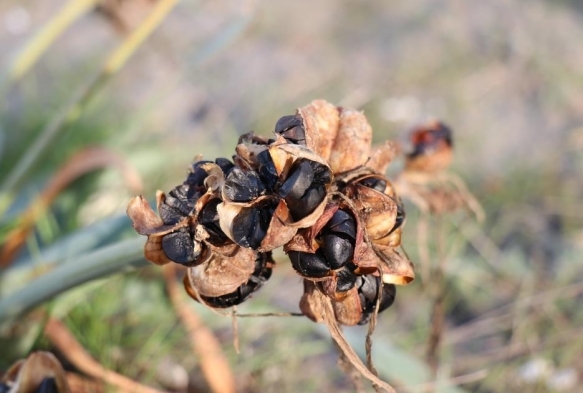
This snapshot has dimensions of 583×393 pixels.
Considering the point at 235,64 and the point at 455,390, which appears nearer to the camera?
A: the point at 455,390

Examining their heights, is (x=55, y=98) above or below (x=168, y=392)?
above

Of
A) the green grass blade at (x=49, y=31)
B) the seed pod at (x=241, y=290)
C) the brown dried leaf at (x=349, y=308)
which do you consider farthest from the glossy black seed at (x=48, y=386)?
the green grass blade at (x=49, y=31)

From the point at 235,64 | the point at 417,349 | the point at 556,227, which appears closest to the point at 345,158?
the point at 417,349

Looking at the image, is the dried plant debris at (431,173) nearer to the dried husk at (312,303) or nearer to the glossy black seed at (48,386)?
the dried husk at (312,303)

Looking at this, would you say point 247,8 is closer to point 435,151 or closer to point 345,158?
point 435,151

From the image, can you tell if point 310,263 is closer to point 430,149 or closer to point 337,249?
point 337,249

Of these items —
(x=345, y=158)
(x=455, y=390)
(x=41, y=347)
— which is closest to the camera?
(x=345, y=158)

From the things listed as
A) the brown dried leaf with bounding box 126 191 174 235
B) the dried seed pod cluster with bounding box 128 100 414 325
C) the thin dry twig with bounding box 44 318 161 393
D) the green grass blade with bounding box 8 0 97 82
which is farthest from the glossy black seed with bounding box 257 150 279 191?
the green grass blade with bounding box 8 0 97 82

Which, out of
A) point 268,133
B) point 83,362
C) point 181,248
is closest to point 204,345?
point 83,362
